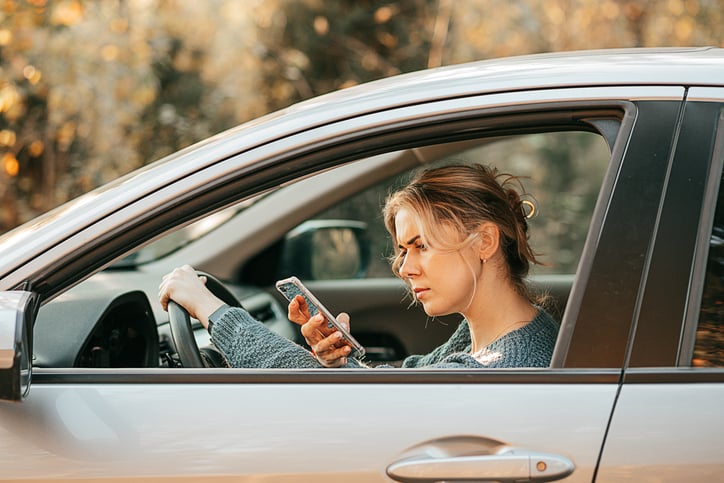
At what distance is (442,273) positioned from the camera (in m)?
2.14

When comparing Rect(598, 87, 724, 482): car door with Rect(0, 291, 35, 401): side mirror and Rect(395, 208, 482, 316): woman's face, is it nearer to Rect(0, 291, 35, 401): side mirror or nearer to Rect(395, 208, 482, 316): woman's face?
Rect(395, 208, 482, 316): woman's face

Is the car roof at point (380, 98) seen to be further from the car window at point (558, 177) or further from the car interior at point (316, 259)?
the car window at point (558, 177)

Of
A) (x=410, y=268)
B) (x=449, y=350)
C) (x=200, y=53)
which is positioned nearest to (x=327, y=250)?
(x=449, y=350)

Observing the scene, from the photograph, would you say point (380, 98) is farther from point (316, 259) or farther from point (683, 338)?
point (316, 259)

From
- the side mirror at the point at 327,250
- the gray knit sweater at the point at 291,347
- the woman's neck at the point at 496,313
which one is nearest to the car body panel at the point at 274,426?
the gray knit sweater at the point at 291,347

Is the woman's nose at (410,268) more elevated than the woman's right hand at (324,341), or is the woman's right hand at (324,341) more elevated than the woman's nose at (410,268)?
the woman's nose at (410,268)

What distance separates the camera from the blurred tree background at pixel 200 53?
259 inches

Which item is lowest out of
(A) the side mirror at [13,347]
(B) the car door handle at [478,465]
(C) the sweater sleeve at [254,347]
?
(A) the side mirror at [13,347]

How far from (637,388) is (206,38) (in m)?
7.50

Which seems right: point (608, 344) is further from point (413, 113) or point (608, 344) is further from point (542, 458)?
point (413, 113)

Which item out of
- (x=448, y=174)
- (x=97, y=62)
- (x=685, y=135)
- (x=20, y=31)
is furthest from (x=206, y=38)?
(x=685, y=135)

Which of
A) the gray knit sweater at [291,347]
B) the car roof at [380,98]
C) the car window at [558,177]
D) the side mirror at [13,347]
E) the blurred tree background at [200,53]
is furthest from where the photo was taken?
the car window at [558,177]

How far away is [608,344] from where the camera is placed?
5.35ft

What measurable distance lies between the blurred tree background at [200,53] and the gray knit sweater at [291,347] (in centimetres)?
442
